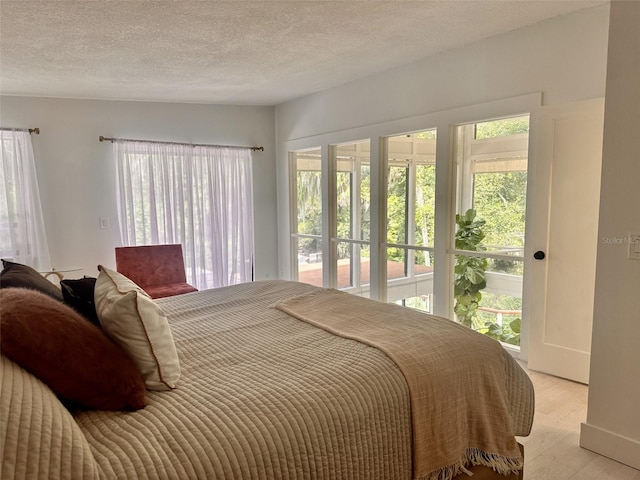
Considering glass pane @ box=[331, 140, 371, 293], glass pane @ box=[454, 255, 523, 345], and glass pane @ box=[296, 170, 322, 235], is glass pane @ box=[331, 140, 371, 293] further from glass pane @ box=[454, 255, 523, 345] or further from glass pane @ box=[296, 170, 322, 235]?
glass pane @ box=[454, 255, 523, 345]

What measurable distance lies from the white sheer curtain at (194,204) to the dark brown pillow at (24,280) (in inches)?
114

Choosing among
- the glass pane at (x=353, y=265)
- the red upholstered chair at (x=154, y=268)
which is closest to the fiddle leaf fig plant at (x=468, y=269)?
the glass pane at (x=353, y=265)

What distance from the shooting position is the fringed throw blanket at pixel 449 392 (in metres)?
1.50

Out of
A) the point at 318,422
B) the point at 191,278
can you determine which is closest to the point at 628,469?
the point at 318,422

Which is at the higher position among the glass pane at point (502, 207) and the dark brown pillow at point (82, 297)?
the glass pane at point (502, 207)

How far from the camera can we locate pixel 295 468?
1.16 metres

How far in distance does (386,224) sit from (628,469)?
2.69 m

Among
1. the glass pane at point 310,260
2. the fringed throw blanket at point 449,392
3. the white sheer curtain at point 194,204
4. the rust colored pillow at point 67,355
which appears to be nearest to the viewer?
the rust colored pillow at point 67,355

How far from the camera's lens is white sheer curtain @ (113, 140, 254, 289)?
4.67 metres

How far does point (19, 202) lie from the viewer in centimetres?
415

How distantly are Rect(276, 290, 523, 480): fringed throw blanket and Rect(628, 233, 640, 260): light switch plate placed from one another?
79cm

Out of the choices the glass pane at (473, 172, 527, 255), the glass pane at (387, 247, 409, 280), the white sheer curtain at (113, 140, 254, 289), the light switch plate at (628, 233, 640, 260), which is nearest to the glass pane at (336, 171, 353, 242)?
the glass pane at (387, 247, 409, 280)

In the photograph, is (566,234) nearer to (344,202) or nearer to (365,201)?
(365,201)

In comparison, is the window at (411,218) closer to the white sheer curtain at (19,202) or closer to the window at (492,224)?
the window at (492,224)
